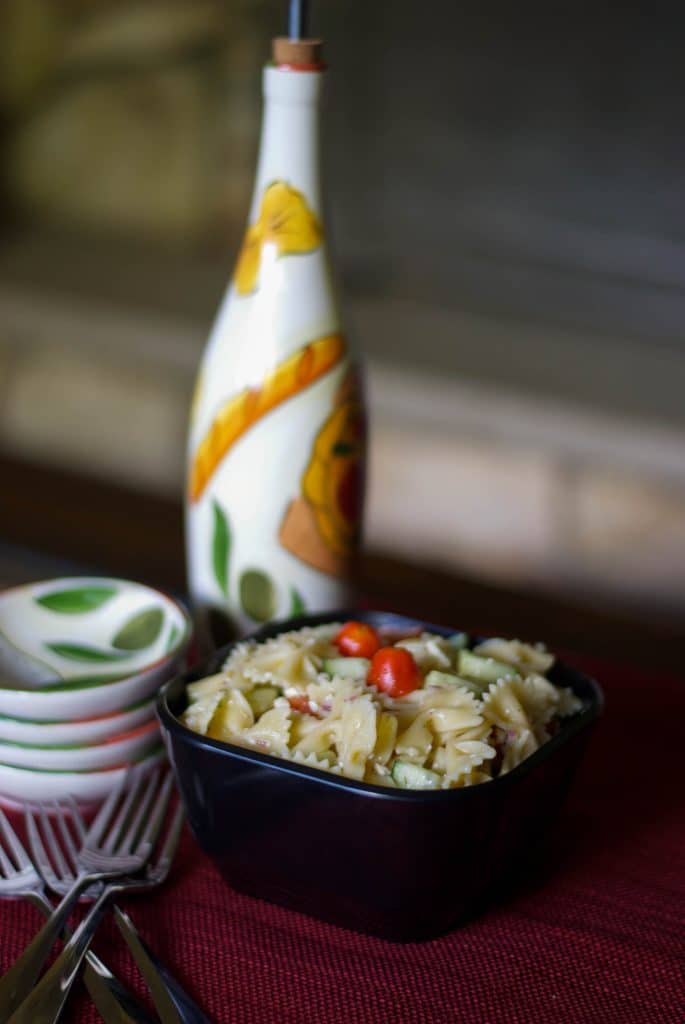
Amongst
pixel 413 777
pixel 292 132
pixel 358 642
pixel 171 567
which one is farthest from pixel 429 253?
pixel 413 777

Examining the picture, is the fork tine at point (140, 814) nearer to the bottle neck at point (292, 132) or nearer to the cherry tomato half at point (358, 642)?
the cherry tomato half at point (358, 642)

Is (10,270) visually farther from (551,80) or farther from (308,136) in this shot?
(308,136)

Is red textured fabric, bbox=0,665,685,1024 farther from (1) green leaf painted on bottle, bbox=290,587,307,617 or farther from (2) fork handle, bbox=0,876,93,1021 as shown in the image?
→ (1) green leaf painted on bottle, bbox=290,587,307,617

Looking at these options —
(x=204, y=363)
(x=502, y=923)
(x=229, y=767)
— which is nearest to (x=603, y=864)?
(x=502, y=923)

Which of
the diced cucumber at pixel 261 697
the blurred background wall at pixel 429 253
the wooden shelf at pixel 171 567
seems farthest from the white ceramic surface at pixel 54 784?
the blurred background wall at pixel 429 253

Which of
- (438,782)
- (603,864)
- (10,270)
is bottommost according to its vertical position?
(10,270)

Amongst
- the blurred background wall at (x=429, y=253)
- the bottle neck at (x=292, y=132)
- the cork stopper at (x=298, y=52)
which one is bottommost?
the blurred background wall at (x=429, y=253)
